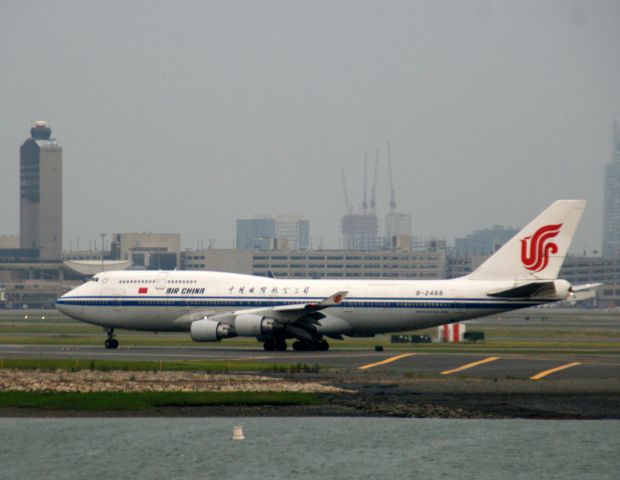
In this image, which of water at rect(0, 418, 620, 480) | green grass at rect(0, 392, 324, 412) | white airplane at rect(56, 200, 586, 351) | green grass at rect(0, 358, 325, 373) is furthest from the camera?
white airplane at rect(56, 200, 586, 351)

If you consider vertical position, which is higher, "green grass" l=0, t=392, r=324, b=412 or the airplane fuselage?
the airplane fuselage

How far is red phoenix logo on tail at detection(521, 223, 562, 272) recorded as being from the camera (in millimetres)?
72625

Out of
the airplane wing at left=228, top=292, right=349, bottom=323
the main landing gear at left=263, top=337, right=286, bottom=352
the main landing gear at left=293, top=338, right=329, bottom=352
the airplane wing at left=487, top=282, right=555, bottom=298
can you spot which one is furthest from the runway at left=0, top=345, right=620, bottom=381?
the airplane wing at left=487, top=282, right=555, bottom=298

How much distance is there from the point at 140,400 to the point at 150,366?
34.3ft

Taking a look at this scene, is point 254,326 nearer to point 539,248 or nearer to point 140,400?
point 539,248

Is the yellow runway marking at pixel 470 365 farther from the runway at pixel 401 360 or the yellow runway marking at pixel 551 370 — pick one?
the yellow runway marking at pixel 551 370

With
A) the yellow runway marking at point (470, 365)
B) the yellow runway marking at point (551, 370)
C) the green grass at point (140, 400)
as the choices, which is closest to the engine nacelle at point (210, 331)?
Answer: the yellow runway marking at point (470, 365)

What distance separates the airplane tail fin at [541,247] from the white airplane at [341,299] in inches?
2.4

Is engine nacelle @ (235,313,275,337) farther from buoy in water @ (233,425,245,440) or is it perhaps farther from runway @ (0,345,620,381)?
buoy in water @ (233,425,245,440)

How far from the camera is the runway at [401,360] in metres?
56.3

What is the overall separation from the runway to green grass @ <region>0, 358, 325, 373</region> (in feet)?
6.69

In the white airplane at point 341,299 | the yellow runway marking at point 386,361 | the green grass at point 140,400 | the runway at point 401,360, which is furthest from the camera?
the white airplane at point 341,299

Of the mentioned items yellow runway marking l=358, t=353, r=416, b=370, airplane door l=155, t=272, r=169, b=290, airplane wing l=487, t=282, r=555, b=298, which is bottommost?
yellow runway marking l=358, t=353, r=416, b=370

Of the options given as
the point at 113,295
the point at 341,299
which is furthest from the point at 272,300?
the point at 113,295
